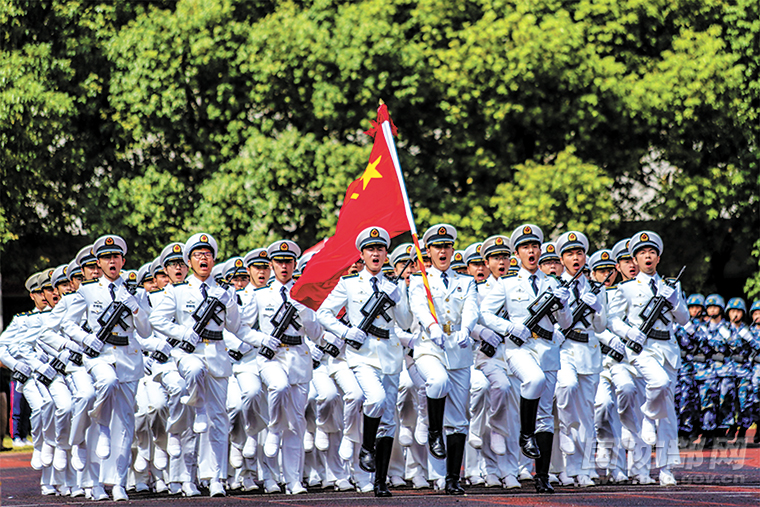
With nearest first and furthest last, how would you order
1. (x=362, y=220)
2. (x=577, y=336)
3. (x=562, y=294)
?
(x=562, y=294)
(x=577, y=336)
(x=362, y=220)

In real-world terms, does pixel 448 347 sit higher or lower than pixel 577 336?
A: lower

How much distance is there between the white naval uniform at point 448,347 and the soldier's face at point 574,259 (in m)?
1.51

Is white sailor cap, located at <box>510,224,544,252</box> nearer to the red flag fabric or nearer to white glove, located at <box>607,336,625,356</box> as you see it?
the red flag fabric

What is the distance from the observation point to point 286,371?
12.0 m

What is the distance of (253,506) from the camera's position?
34.0 feet

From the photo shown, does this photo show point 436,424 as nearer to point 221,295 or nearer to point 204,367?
point 204,367

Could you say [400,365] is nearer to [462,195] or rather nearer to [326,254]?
[326,254]

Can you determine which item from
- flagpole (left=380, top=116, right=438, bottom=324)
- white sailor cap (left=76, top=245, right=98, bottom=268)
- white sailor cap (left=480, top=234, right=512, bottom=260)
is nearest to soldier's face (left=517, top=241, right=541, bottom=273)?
white sailor cap (left=480, top=234, right=512, bottom=260)

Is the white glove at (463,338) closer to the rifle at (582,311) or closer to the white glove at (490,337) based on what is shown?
the white glove at (490,337)

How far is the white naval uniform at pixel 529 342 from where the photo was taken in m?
11.1

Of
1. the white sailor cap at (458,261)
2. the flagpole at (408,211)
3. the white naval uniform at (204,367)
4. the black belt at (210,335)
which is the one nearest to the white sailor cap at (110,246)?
the white naval uniform at (204,367)

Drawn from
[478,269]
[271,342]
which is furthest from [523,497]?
[478,269]

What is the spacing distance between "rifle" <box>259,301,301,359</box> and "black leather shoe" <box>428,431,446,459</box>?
2079 mm

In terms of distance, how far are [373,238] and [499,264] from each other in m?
1.61
